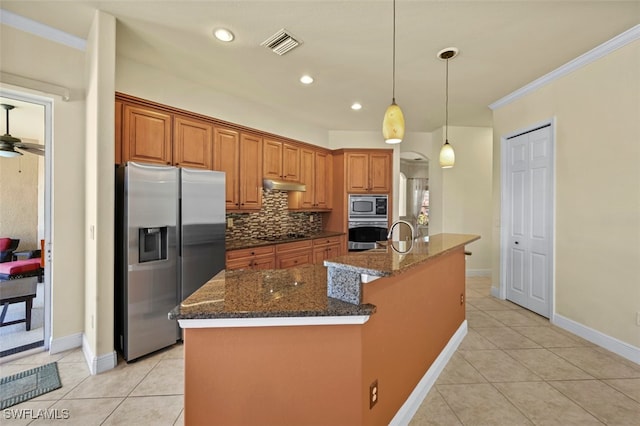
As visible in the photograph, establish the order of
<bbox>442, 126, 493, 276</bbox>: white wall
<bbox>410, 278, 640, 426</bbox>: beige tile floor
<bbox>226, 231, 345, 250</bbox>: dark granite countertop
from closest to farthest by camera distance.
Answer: <bbox>410, 278, 640, 426</bbox>: beige tile floor < <bbox>226, 231, 345, 250</bbox>: dark granite countertop < <bbox>442, 126, 493, 276</bbox>: white wall

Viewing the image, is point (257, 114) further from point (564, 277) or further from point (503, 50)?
point (564, 277)

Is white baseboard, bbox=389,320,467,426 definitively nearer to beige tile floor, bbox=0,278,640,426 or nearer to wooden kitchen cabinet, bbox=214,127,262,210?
beige tile floor, bbox=0,278,640,426

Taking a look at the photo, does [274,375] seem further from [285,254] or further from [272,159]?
[272,159]

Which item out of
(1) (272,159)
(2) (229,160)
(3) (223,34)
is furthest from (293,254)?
(3) (223,34)

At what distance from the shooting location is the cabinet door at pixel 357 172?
16.6 ft

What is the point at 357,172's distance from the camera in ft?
16.7

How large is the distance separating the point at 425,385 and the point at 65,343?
3.07 m

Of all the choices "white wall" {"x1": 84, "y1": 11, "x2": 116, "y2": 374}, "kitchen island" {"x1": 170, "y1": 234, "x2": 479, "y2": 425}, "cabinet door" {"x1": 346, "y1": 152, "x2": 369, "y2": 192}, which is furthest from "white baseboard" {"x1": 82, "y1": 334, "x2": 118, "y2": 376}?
"cabinet door" {"x1": 346, "y1": 152, "x2": 369, "y2": 192}

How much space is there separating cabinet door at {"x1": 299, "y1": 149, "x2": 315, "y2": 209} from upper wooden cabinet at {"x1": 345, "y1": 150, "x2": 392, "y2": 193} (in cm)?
64

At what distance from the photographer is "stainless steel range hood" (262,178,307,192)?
13.3ft

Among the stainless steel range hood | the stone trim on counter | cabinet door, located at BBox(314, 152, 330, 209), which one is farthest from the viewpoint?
cabinet door, located at BBox(314, 152, 330, 209)

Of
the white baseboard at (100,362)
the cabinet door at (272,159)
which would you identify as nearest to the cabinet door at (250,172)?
the cabinet door at (272,159)

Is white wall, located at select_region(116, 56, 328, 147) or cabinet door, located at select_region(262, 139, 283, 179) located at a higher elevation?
white wall, located at select_region(116, 56, 328, 147)

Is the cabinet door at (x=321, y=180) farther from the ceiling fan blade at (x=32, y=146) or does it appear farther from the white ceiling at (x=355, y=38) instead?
the ceiling fan blade at (x=32, y=146)
